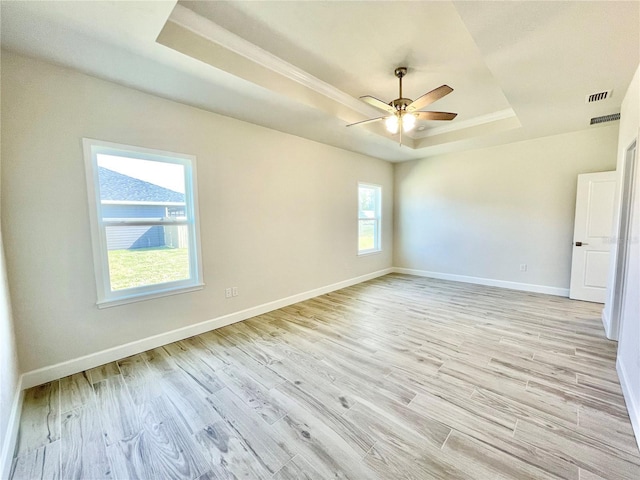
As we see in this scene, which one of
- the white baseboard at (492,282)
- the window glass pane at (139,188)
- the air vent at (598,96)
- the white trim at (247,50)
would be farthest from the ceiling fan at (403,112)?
the white baseboard at (492,282)

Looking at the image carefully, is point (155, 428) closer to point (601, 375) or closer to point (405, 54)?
point (601, 375)

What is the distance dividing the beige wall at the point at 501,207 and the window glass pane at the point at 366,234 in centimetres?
79

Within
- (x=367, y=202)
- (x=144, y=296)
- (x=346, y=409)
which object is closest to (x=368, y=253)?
(x=367, y=202)

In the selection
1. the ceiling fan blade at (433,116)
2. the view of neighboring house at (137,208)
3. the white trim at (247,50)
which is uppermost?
the white trim at (247,50)

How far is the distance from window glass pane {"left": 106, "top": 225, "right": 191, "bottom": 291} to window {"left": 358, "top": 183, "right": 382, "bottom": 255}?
350cm

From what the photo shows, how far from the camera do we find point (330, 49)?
98.3 inches

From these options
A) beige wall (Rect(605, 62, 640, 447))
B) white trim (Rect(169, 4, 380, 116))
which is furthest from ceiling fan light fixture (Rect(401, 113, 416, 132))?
beige wall (Rect(605, 62, 640, 447))

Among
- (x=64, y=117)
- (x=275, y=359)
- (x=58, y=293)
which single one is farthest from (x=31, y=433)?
(x=64, y=117)

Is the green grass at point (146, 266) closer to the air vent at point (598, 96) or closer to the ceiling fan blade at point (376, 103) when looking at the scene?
the ceiling fan blade at point (376, 103)

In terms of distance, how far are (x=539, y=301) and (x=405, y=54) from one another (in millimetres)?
4127

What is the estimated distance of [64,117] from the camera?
225cm

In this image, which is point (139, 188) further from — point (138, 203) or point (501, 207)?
point (501, 207)

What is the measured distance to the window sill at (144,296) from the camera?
8.20ft

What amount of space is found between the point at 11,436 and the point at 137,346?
1114mm
